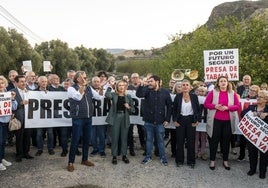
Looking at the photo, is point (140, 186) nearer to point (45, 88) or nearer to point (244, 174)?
point (244, 174)

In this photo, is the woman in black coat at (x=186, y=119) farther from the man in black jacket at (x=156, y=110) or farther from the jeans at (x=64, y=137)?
the jeans at (x=64, y=137)

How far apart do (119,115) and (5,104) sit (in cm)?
266

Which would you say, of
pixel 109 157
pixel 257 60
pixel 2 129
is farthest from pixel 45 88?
pixel 257 60

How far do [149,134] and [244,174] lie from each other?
237cm

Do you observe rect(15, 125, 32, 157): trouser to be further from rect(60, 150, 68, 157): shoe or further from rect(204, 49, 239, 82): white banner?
rect(204, 49, 239, 82): white banner

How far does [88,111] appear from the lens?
770 centimetres

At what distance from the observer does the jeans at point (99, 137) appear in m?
9.09

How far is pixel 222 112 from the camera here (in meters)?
7.99

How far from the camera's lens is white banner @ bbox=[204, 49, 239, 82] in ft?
32.9

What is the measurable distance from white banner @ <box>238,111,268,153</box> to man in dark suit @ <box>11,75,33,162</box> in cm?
519

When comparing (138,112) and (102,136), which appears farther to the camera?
(138,112)

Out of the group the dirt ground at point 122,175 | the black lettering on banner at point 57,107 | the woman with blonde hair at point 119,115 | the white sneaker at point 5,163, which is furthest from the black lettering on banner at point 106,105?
the white sneaker at point 5,163

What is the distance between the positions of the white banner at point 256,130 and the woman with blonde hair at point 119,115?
2.71 m

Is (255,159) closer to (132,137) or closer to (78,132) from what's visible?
(132,137)
